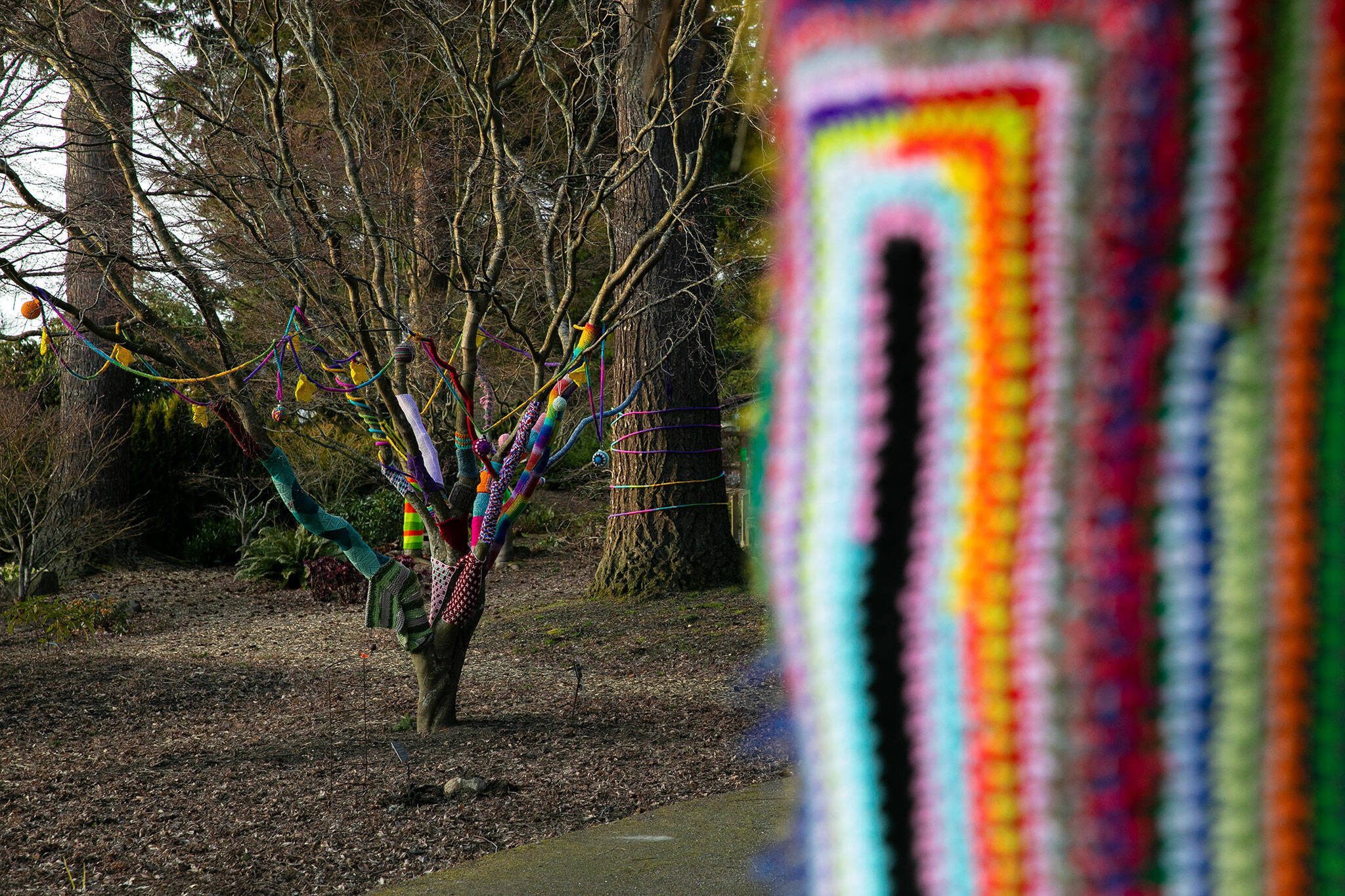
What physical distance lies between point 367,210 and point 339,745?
223 centimetres

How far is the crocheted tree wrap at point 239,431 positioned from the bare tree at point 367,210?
0.02m

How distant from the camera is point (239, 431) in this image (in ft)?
15.0

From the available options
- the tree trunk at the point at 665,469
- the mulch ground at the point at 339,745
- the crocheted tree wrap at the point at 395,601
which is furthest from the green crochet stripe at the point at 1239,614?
the tree trunk at the point at 665,469

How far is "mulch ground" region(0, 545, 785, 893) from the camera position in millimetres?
3566

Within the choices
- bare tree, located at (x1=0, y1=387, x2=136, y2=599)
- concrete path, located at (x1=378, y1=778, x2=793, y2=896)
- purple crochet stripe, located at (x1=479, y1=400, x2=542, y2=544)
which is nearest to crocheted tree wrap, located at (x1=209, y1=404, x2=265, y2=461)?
purple crochet stripe, located at (x1=479, y1=400, x2=542, y2=544)

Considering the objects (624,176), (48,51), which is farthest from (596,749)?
(48,51)

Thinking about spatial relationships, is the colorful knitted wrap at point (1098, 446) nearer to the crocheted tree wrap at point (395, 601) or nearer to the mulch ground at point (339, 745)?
the mulch ground at point (339, 745)

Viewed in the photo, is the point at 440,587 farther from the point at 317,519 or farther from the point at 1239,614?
the point at 1239,614

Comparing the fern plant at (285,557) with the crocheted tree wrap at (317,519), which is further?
the fern plant at (285,557)

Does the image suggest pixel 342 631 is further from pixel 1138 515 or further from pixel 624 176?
pixel 1138 515

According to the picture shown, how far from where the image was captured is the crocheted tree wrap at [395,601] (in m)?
4.62

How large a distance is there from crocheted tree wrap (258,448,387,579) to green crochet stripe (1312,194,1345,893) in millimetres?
3960

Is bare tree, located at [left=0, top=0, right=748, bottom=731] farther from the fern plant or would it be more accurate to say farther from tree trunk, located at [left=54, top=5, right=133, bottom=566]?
the fern plant

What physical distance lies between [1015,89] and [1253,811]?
0.35 metres
